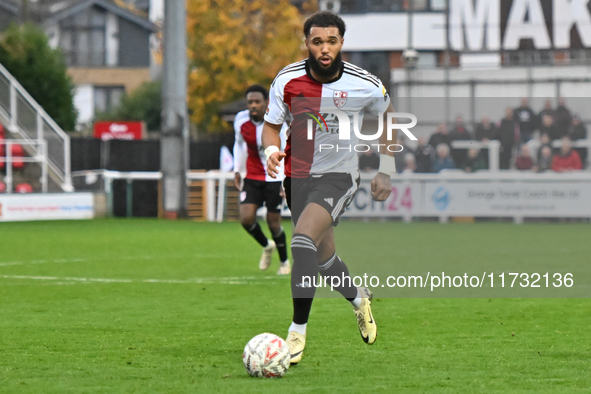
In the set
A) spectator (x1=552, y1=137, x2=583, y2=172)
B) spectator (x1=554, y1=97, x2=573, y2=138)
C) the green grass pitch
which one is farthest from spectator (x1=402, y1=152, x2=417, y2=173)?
the green grass pitch

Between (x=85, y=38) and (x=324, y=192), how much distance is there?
56.9 m

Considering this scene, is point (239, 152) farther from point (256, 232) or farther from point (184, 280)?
point (184, 280)

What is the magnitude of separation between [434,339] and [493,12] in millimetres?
22174

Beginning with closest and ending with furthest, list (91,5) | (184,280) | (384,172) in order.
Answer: (384,172)
(184,280)
(91,5)

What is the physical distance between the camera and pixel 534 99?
78.2ft

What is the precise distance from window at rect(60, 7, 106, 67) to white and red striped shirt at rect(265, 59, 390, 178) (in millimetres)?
55518

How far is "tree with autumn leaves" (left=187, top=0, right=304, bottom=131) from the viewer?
3991 centimetres

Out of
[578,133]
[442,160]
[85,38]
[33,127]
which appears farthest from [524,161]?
[85,38]

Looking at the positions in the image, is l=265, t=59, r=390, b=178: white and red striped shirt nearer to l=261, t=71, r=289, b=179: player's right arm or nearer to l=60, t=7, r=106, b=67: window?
l=261, t=71, r=289, b=179: player's right arm

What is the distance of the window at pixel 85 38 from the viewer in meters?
60.1

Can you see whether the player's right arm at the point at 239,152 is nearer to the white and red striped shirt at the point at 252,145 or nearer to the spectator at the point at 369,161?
the white and red striped shirt at the point at 252,145

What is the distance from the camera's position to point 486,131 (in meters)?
21.3

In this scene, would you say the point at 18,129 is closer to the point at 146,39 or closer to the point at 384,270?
the point at 384,270

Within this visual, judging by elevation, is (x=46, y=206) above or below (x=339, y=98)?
below
